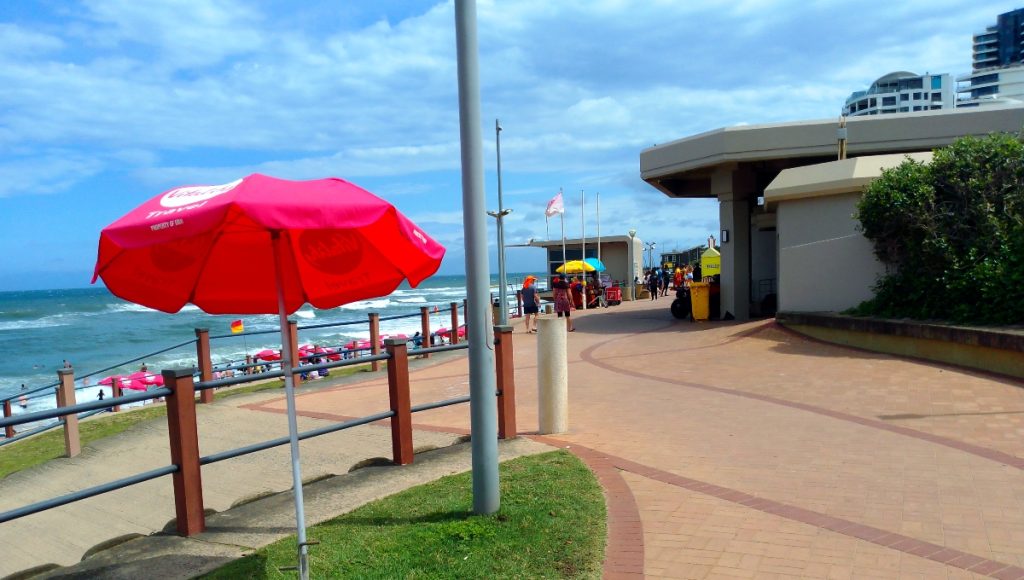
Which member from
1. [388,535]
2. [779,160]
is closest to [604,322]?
[779,160]

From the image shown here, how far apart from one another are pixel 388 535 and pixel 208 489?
12.4 ft

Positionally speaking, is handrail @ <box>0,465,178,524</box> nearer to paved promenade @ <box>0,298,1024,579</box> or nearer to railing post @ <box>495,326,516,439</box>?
paved promenade @ <box>0,298,1024,579</box>

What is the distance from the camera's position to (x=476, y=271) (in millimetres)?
4824

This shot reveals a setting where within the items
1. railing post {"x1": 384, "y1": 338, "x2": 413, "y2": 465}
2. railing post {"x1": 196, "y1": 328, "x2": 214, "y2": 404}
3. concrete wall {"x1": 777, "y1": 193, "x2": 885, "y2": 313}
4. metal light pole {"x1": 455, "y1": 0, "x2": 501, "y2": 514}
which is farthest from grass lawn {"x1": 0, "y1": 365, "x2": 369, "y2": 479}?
concrete wall {"x1": 777, "y1": 193, "x2": 885, "y2": 313}

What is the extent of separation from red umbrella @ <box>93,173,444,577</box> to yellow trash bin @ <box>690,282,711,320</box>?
590 inches

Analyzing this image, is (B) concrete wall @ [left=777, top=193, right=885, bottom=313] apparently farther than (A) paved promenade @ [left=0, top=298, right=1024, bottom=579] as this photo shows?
Yes

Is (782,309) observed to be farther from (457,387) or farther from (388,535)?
(388,535)

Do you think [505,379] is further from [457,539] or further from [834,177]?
[834,177]

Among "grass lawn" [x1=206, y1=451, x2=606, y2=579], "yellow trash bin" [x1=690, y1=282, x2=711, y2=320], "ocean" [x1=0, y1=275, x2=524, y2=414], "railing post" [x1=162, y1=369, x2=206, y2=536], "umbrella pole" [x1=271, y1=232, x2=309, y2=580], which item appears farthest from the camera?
"ocean" [x1=0, y1=275, x2=524, y2=414]

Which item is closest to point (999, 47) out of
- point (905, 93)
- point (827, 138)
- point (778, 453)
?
point (905, 93)

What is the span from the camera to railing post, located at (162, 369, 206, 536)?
189 inches

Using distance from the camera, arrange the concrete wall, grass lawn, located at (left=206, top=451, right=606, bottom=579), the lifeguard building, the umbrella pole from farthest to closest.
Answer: the lifeguard building < the concrete wall < grass lawn, located at (left=206, top=451, right=606, bottom=579) < the umbrella pole

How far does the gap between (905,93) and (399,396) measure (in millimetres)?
137393

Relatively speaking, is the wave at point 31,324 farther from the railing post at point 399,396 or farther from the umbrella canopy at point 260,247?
the umbrella canopy at point 260,247
